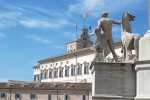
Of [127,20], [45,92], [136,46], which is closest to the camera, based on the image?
[136,46]

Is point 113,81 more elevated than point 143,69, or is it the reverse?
point 143,69

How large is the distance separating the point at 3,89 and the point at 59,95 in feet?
36.5

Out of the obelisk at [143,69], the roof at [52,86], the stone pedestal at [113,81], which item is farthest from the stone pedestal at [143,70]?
the roof at [52,86]

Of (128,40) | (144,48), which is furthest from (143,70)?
(128,40)

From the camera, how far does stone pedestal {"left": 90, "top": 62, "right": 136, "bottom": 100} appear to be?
13250 mm

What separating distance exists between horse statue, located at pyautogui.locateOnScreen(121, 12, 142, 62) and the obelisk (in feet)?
2.68

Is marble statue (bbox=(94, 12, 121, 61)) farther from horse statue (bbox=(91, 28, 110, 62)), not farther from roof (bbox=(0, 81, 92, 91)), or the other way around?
roof (bbox=(0, 81, 92, 91))

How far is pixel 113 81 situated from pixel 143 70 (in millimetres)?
1283

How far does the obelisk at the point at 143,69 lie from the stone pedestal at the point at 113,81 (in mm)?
598

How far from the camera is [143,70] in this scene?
12.5m

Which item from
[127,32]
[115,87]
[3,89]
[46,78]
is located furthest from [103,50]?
[46,78]

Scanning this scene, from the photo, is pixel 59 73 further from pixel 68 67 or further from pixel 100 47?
pixel 100 47

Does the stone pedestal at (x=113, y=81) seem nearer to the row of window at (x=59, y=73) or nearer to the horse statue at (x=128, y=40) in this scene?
the horse statue at (x=128, y=40)

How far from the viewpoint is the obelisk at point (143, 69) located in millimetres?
12297
